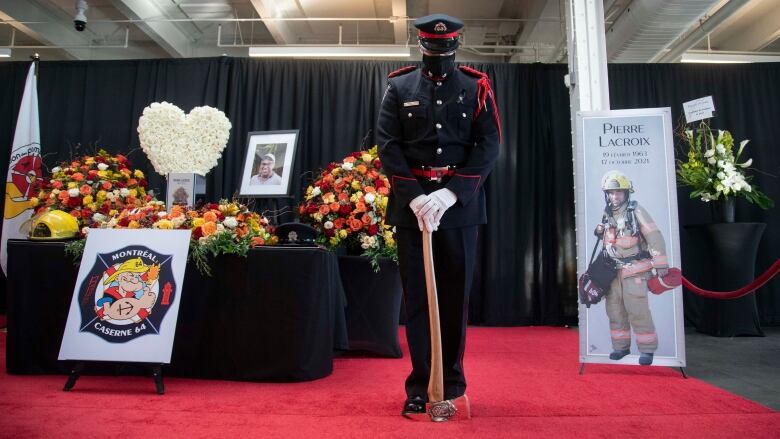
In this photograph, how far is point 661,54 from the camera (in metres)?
7.53

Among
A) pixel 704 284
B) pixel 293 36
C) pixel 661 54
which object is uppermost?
pixel 293 36

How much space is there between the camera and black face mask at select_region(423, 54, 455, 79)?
2164mm

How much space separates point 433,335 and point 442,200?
0.49m

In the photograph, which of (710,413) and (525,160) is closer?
(710,413)

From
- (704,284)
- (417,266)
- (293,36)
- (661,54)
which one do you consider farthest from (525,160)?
(417,266)

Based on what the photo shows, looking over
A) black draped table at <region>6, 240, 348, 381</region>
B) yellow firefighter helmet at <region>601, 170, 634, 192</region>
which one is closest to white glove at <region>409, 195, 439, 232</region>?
black draped table at <region>6, 240, 348, 381</region>

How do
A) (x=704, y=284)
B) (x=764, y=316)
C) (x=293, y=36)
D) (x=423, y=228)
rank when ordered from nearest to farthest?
(x=423, y=228)
(x=704, y=284)
(x=764, y=316)
(x=293, y=36)

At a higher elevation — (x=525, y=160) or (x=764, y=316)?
(x=525, y=160)

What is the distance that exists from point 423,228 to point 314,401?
0.93 m

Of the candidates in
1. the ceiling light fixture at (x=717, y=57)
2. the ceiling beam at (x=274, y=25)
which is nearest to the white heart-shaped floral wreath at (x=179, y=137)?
the ceiling beam at (x=274, y=25)

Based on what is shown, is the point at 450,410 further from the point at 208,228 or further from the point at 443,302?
the point at 208,228

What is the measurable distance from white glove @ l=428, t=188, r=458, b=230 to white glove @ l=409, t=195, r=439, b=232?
1 centimetres

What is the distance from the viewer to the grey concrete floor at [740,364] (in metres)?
2.79

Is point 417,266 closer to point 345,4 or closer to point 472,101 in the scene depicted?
point 472,101
